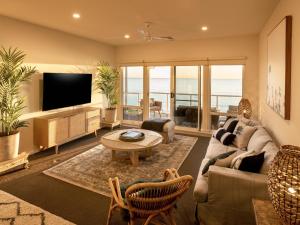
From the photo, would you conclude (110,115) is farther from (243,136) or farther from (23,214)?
(23,214)

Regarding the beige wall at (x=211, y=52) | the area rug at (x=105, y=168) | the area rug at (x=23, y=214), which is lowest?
the area rug at (x=23, y=214)

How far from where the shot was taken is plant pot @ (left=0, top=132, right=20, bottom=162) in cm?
347

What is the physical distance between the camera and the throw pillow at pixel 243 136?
11.5 ft

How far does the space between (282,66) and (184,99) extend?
12.4 feet

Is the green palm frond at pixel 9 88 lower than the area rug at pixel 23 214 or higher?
higher

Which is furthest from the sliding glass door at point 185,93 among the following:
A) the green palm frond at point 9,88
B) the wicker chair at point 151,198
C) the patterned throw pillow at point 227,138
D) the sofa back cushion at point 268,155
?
the wicker chair at point 151,198

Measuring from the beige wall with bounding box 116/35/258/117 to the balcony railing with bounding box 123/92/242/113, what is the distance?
1.63ft

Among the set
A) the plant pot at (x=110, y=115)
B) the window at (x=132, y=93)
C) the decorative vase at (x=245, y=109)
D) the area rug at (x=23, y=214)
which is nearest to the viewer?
the area rug at (x=23, y=214)

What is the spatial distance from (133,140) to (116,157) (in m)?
0.54

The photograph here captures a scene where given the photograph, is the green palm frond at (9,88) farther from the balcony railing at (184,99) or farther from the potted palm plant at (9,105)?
the balcony railing at (184,99)

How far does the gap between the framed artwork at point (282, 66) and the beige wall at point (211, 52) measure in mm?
2261


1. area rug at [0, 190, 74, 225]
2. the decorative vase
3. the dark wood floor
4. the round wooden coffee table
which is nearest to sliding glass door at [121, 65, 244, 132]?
the decorative vase

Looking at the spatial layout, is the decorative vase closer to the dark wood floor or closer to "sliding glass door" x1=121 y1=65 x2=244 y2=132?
"sliding glass door" x1=121 y1=65 x2=244 y2=132

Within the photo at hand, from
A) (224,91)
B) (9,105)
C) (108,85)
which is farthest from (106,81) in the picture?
(224,91)
